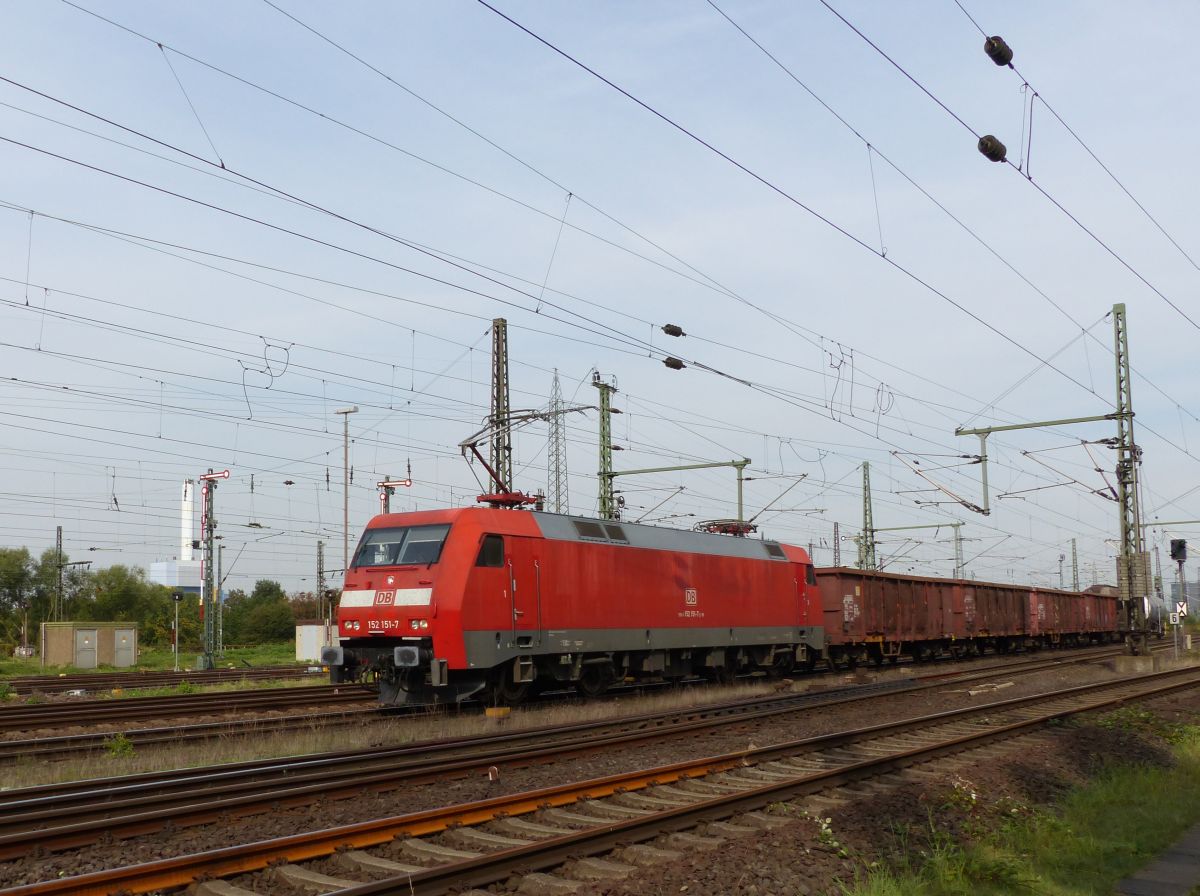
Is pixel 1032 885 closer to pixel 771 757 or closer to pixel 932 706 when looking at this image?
pixel 771 757

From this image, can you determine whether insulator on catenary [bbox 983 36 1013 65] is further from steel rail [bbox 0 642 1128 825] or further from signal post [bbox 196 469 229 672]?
signal post [bbox 196 469 229 672]

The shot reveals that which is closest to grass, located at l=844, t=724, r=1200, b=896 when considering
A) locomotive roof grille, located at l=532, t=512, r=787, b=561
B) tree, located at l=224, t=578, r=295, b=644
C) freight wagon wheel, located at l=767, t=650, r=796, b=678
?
locomotive roof grille, located at l=532, t=512, r=787, b=561

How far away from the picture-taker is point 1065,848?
9.05m

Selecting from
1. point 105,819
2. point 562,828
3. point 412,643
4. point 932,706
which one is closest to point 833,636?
point 932,706

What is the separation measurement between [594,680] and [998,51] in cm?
1388

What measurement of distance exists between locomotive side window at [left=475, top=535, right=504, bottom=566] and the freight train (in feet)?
0.09

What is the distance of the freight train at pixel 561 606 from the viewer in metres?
17.3

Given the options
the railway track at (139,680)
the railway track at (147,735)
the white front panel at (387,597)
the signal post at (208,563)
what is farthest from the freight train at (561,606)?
the signal post at (208,563)

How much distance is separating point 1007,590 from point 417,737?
106 feet

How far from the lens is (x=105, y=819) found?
8.84m

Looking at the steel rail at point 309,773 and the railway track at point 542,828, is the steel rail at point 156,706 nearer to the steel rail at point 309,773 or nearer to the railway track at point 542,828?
the steel rail at point 309,773

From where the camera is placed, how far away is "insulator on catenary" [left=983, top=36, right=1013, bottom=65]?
11305 millimetres

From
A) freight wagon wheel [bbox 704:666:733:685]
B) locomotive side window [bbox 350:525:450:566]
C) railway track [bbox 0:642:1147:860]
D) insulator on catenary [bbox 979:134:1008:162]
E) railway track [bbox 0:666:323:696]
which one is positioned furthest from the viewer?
railway track [bbox 0:666:323:696]

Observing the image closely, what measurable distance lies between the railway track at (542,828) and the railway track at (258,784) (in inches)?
64.6
